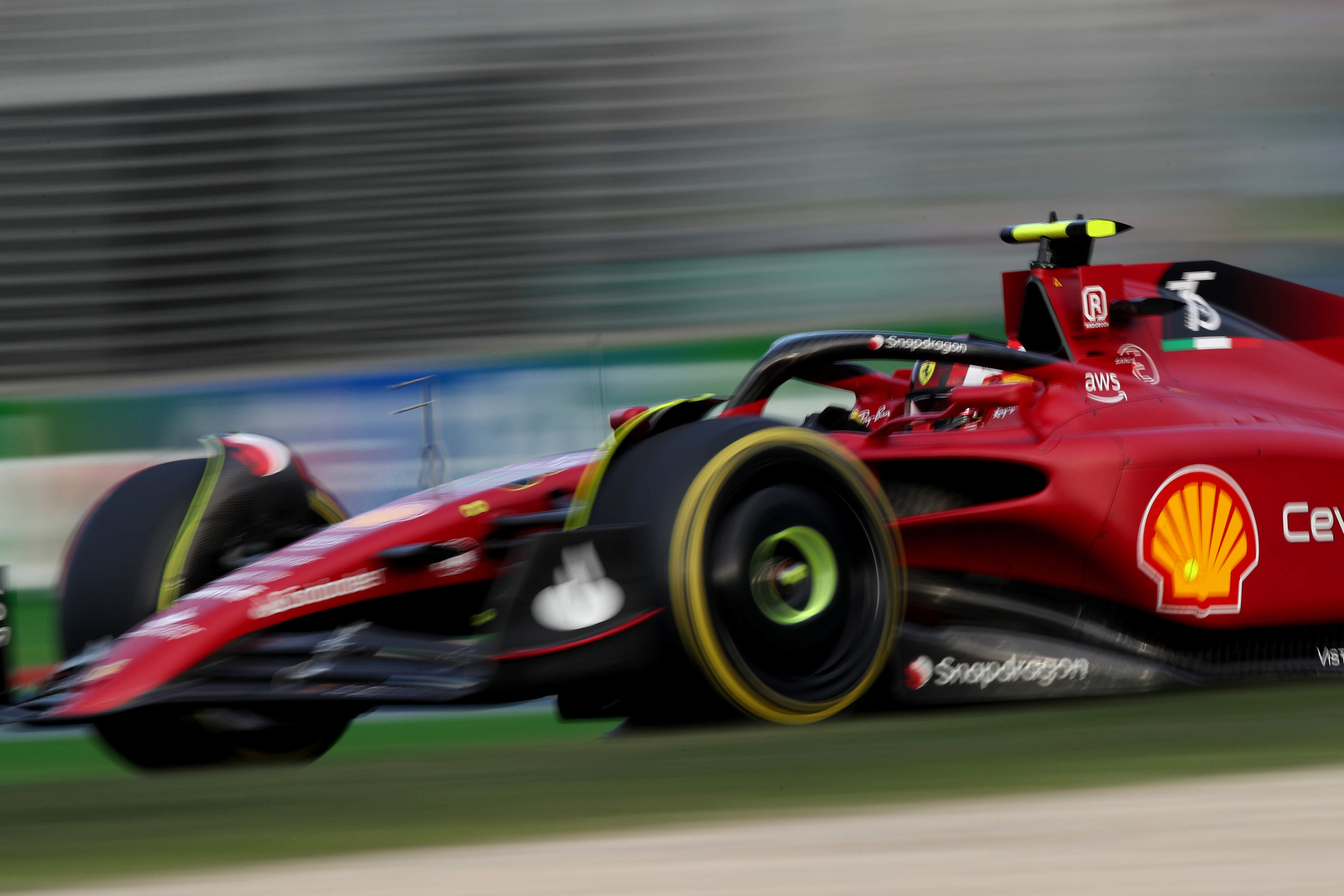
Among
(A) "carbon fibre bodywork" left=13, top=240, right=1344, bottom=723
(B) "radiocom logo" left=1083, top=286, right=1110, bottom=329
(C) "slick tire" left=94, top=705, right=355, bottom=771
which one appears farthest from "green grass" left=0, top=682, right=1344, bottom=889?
(B) "radiocom logo" left=1083, top=286, right=1110, bottom=329

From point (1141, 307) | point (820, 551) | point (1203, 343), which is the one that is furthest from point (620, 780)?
point (1203, 343)

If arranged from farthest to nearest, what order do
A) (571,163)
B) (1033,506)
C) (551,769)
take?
(571,163)
(1033,506)
(551,769)

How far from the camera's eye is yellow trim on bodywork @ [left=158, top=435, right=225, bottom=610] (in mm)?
3885

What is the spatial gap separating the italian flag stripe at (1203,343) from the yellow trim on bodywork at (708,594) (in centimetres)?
144

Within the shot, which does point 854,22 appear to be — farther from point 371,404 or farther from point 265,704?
point 265,704

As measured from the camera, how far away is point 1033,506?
3814 mm

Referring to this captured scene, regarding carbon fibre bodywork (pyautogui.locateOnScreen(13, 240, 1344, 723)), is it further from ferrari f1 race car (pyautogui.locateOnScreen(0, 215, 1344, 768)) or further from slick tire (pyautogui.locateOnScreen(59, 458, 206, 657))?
slick tire (pyautogui.locateOnScreen(59, 458, 206, 657))

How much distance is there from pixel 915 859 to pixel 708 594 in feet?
3.56

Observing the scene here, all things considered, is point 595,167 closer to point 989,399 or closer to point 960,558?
point 989,399

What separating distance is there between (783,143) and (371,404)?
2.59m

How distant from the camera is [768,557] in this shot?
132 inches

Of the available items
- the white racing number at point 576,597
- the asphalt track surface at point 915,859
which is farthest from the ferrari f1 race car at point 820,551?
the asphalt track surface at point 915,859

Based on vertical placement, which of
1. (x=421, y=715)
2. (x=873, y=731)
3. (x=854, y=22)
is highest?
(x=854, y=22)

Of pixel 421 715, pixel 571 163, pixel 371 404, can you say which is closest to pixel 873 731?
pixel 421 715
